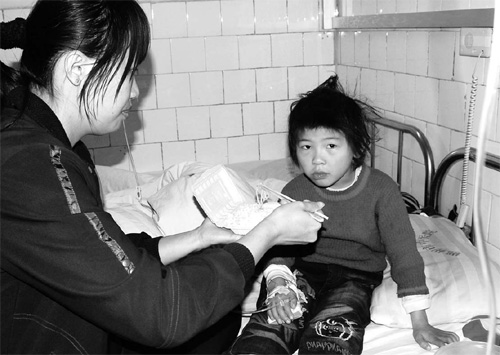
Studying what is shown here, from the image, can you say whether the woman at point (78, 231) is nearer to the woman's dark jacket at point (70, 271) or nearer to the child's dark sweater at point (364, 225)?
the woman's dark jacket at point (70, 271)

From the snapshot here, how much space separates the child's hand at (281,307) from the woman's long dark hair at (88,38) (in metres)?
0.86

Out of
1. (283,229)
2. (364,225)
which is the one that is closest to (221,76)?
(364,225)

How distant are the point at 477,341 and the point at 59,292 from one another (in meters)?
1.21

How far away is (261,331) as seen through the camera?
188cm

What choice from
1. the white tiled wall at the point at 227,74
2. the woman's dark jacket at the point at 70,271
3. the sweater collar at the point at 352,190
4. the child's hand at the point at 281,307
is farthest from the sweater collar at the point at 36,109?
the white tiled wall at the point at 227,74

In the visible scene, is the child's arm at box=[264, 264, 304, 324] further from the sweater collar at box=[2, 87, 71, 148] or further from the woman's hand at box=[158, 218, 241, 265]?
the sweater collar at box=[2, 87, 71, 148]

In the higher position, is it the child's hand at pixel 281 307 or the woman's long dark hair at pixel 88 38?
the woman's long dark hair at pixel 88 38

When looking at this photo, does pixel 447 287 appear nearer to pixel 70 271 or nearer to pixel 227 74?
pixel 70 271

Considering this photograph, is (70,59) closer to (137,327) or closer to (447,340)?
(137,327)

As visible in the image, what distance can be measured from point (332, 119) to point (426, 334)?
807mm

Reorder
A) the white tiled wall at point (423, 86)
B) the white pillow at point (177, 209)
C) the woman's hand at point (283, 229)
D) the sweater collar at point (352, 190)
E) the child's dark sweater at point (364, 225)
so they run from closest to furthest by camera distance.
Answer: the woman's hand at point (283, 229) → the child's dark sweater at point (364, 225) → the sweater collar at point (352, 190) → the white tiled wall at point (423, 86) → the white pillow at point (177, 209)

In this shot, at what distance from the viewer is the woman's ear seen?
141 cm

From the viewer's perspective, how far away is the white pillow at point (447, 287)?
1.89m

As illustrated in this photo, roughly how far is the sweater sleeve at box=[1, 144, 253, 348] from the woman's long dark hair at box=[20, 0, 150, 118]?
0.24 metres
